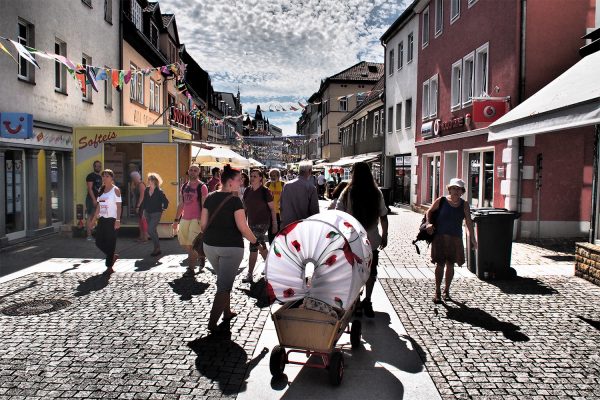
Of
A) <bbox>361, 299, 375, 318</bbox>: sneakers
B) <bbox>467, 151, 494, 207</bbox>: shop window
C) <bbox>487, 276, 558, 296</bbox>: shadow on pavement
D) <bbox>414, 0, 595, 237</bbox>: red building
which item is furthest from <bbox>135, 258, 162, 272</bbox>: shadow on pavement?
<bbox>467, 151, 494, 207</bbox>: shop window

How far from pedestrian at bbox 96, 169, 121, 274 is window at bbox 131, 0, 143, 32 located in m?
15.1

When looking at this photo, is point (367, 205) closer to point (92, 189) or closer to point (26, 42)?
point (92, 189)

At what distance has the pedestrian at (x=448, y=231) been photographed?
22.9ft

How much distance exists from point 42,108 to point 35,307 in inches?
332

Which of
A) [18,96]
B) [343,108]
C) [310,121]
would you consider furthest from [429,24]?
[310,121]

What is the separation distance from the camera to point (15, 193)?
12633 millimetres

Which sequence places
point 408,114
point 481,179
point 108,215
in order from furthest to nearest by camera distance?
point 408,114 → point 481,179 → point 108,215

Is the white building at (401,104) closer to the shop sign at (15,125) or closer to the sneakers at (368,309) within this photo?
the shop sign at (15,125)

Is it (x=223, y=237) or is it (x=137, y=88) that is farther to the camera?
(x=137, y=88)

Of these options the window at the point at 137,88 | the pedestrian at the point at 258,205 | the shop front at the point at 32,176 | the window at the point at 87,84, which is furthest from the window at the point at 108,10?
the pedestrian at the point at 258,205

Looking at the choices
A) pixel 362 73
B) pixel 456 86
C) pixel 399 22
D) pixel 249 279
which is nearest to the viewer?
pixel 249 279

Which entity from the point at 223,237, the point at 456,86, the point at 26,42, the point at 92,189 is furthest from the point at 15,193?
the point at 456,86

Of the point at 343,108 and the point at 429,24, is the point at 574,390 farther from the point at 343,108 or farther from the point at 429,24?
the point at 343,108

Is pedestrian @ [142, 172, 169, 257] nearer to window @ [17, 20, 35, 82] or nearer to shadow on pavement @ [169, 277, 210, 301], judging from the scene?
shadow on pavement @ [169, 277, 210, 301]
